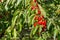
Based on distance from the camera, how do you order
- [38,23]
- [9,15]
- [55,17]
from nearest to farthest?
1. [38,23]
2. [55,17]
3. [9,15]

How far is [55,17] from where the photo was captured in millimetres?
1649

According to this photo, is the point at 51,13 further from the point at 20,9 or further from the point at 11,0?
the point at 11,0

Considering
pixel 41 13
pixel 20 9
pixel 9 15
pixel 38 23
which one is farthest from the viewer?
pixel 9 15

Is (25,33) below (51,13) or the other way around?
below

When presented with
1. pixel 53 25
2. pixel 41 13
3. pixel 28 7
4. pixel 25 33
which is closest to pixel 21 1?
pixel 28 7

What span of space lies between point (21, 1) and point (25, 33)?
46 centimetres

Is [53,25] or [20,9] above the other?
[20,9]

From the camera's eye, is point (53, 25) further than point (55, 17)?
No

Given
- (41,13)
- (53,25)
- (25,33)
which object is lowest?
(25,33)

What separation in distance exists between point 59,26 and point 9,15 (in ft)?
1.71

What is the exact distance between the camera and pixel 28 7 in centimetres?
144

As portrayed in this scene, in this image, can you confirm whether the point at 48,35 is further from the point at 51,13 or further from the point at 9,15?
the point at 9,15

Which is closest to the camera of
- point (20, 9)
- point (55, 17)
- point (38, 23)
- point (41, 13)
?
point (41, 13)

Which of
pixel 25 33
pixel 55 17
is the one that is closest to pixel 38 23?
pixel 55 17
